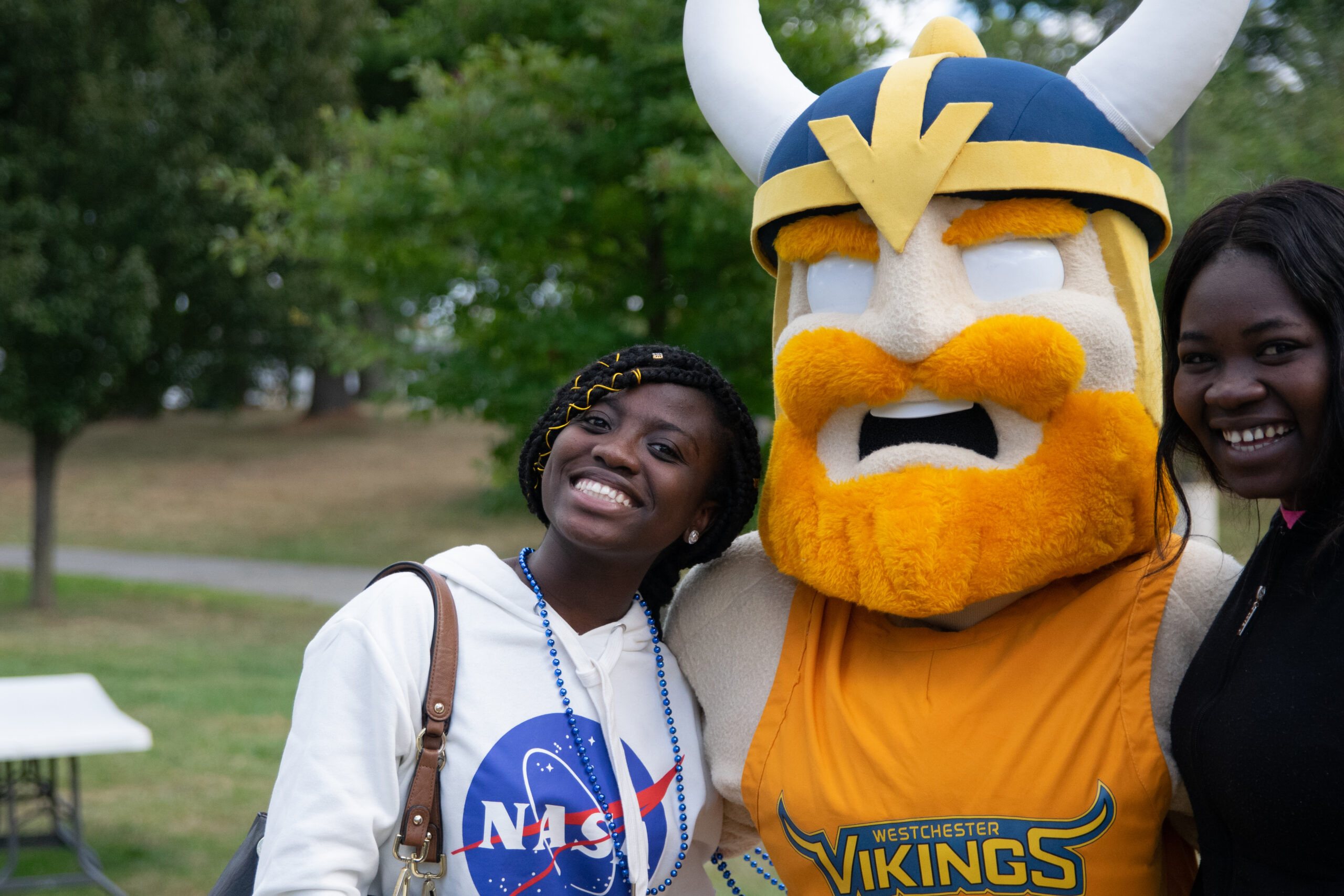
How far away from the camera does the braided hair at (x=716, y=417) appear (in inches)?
91.6

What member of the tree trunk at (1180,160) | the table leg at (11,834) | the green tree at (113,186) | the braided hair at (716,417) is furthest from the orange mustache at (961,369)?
the green tree at (113,186)

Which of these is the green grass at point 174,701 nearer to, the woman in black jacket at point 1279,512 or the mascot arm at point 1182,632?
the mascot arm at point 1182,632

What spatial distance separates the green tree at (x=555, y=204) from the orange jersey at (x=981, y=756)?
3.78 m

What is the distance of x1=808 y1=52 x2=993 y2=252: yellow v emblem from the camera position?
2273 millimetres

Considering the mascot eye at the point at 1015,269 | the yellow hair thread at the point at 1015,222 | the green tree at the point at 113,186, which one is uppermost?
the yellow hair thread at the point at 1015,222

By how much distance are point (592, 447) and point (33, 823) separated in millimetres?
5803

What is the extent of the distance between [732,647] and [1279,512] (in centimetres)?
104

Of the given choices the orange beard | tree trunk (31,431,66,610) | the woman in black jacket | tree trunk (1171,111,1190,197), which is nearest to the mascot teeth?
the woman in black jacket

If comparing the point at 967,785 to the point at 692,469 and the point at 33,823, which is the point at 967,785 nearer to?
the point at 692,469

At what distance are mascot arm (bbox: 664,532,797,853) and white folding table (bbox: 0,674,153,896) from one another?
2.93m

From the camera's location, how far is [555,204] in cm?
634

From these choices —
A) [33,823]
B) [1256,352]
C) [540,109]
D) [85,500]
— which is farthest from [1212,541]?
[85,500]

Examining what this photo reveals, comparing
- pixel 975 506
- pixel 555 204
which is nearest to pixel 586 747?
pixel 975 506

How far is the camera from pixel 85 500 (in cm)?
1883
